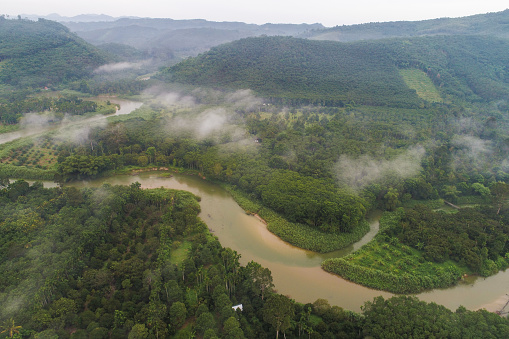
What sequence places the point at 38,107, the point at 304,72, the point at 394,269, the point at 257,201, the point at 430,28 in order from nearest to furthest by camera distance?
the point at 394,269
the point at 257,201
the point at 38,107
the point at 304,72
the point at 430,28

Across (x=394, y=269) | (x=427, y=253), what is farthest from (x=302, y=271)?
(x=427, y=253)

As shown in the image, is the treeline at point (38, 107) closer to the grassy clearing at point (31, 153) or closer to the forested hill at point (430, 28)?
the grassy clearing at point (31, 153)

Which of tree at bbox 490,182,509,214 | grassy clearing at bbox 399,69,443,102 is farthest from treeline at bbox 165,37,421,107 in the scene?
tree at bbox 490,182,509,214

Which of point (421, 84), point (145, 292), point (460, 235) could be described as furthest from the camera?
point (421, 84)

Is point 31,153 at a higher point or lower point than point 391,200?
lower

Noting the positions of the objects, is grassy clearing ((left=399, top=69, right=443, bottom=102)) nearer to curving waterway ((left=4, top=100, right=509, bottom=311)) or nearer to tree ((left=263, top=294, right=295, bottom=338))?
curving waterway ((left=4, top=100, right=509, bottom=311))

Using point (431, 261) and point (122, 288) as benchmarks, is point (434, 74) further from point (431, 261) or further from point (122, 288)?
point (122, 288)

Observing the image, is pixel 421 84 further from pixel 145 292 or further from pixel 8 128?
pixel 8 128
